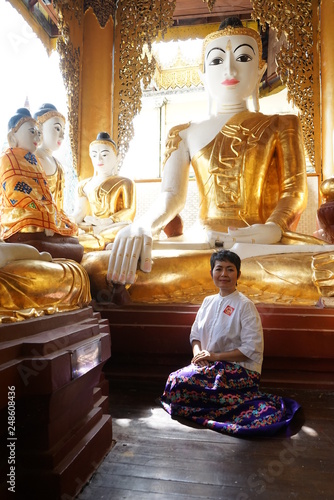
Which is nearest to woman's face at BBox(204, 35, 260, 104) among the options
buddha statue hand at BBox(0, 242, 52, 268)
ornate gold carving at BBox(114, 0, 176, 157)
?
ornate gold carving at BBox(114, 0, 176, 157)

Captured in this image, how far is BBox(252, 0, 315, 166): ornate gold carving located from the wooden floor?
126 inches

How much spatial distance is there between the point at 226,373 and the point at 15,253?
87 cm

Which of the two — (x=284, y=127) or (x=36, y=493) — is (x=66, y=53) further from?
(x=36, y=493)

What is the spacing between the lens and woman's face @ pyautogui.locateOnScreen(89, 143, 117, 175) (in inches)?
156

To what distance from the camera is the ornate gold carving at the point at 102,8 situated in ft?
14.7

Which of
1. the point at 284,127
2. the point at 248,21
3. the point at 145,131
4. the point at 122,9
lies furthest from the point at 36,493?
the point at 145,131

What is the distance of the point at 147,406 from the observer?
1.70m

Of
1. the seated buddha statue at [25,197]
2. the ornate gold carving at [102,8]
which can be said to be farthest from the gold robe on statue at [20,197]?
the ornate gold carving at [102,8]

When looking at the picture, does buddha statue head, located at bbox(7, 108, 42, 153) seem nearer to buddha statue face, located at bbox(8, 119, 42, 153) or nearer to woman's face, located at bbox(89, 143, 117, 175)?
buddha statue face, located at bbox(8, 119, 42, 153)

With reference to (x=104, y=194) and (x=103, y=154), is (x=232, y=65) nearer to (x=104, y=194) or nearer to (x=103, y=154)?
(x=103, y=154)

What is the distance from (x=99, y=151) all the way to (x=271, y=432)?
3132 millimetres

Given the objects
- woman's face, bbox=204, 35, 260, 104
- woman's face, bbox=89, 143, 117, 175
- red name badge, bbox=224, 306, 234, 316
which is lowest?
red name badge, bbox=224, 306, 234, 316

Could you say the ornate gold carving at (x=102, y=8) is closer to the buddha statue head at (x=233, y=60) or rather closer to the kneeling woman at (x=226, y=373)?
the buddha statue head at (x=233, y=60)

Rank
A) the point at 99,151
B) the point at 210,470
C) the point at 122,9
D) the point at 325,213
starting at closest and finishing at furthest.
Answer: the point at 210,470 → the point at 325,213 → the point at 99,151 → the point at 122,9
